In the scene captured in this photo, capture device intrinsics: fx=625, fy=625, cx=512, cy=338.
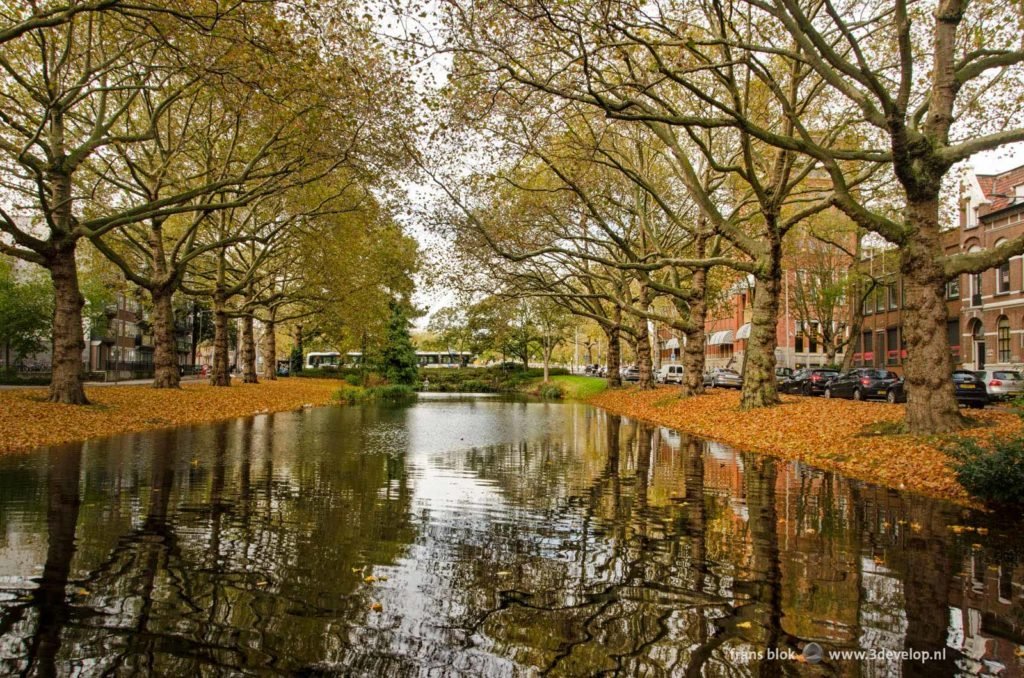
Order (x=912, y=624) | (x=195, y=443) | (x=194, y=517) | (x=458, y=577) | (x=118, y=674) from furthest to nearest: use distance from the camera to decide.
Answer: (x=195, y=443) → (x=194, y=517) → (x=458, y=577) → (x=912, y=624) → (x=118, y=674)

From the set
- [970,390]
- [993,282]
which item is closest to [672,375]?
[993,282]

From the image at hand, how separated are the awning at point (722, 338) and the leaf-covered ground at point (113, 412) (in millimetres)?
53234

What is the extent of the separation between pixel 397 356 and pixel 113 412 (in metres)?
31.9

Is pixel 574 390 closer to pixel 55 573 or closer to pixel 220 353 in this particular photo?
pixel 220 353

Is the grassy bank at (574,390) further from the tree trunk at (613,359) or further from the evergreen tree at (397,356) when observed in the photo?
the evergreen tree at (397,356)

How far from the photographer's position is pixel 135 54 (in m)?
17.0

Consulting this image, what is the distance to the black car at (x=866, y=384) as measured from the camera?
2922 cm

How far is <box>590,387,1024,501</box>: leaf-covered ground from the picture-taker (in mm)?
9907

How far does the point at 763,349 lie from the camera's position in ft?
63.0

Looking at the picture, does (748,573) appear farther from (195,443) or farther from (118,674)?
(195,443)

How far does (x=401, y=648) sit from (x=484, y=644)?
1.63ft

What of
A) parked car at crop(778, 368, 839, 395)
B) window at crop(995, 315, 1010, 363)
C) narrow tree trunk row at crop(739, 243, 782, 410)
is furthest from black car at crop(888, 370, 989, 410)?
window at crop(995, 315, 1010, 363)

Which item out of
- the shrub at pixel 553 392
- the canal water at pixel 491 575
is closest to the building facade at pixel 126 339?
the shrub at pixel 553 392

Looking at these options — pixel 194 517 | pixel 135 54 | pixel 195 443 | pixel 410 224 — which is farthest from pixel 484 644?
pixel 410 224
